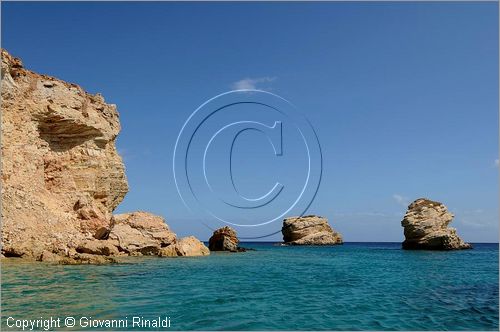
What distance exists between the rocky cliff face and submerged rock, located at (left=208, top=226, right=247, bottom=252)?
29.0 meters

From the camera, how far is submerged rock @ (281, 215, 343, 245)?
96.2 metres

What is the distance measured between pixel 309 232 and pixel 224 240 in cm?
4474

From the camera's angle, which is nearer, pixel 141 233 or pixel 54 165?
pixel 54 165

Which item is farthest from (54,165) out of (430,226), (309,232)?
(309,232)

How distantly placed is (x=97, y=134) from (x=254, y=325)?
3228 cm

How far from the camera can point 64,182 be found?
35.1 m

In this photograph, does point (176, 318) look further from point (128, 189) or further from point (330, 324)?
point (128, 189)

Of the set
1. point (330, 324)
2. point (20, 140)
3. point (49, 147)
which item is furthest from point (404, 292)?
point (49, 147)

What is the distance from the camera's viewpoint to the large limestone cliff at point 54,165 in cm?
2734
